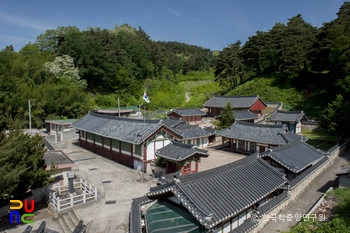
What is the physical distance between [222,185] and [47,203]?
1134 centimetres

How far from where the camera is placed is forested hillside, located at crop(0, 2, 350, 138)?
37344mm

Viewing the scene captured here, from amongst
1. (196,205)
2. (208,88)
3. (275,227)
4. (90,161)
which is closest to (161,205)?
(196,205)

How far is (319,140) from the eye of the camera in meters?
29.6

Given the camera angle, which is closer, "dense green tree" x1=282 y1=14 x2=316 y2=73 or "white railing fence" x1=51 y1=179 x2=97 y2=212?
"white railing fence" x1=51 y1=179 x2=97 y2=212

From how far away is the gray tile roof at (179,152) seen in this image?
707 inches

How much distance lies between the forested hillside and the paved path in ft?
50.4

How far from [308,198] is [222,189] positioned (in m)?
8.02

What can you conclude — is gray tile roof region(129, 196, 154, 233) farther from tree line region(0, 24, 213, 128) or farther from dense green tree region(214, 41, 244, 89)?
dense green tree region(214, 41, 244, 89)

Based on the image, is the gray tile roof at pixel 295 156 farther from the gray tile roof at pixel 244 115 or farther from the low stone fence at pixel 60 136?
the low stone fence at pixel 60 136

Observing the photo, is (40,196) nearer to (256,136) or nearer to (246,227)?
(246,227)

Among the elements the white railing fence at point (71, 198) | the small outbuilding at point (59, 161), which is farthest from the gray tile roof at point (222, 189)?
the small outbuilding at point (59, 161)

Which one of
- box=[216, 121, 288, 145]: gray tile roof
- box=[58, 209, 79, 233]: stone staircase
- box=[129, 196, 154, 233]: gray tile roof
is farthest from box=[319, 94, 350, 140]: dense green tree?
box=[58, 209, 79, 233]: stone staircase

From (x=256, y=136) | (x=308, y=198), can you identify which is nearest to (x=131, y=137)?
(x=256, y=136)

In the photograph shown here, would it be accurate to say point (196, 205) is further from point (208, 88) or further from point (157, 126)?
point (208, 88)
